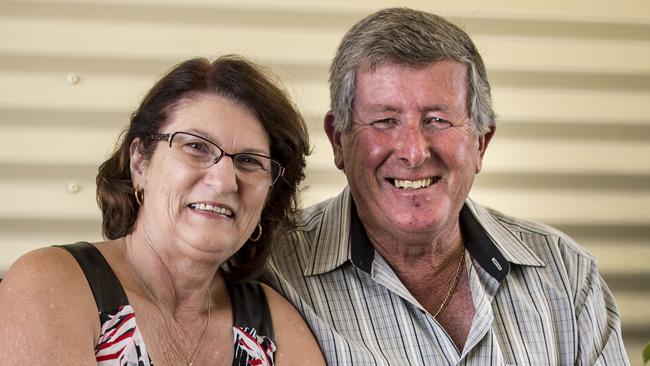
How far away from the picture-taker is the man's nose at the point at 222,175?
2.40 meters

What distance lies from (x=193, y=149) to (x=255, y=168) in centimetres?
17

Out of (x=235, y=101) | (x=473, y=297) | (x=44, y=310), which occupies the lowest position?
(x=473, y=297)

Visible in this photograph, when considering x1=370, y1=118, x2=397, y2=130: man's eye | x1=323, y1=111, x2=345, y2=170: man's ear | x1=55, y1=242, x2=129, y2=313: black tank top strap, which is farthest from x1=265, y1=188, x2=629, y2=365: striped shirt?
x1=55, y1=242, x2=129, y2=313: black tank top strap

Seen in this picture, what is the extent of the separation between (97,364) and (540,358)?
1.23 m

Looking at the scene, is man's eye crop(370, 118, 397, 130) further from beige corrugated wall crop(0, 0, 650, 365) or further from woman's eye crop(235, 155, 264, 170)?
beige corrugated wall crop(0, 0, 650, 365)

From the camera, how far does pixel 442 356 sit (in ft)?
9.18

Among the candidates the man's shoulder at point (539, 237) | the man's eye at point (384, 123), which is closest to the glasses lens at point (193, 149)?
the man's eye at point (384, 123)

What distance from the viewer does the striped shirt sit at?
9.17 feet

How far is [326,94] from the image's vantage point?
3850 millimetres

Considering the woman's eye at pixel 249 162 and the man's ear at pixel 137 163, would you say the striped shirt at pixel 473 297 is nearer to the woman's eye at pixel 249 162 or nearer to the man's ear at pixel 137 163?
the woman's eye at pixel 249 162

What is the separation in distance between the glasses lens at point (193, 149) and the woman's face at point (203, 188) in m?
0.01

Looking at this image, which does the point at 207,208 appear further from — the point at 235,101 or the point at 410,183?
the point at 410,183

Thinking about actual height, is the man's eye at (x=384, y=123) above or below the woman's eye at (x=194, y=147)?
above

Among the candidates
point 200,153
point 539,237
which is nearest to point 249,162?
point 200,153
